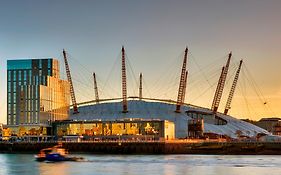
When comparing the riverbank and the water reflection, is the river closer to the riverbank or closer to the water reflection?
the water reflection

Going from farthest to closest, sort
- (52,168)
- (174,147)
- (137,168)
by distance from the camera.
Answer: (174,147)
(52,168)
(137,168)

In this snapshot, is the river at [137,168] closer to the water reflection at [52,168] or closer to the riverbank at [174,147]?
the water reflection at [52,168]

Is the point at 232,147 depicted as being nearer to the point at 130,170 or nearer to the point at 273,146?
the point at 273,146

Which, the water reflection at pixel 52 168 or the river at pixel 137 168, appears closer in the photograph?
the river at pixel 137 168

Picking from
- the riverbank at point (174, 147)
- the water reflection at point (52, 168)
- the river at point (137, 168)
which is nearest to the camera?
the river at point (137, 168)

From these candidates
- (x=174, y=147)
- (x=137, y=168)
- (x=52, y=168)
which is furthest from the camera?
(x=174, y=147)

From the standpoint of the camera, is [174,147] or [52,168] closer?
[52,168]

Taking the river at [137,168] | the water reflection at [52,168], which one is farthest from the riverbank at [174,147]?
the water reflection at [52,168]

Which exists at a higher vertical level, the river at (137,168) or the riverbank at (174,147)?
the riverbank at (174,147)

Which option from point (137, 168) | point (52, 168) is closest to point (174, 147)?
point (137, 168)

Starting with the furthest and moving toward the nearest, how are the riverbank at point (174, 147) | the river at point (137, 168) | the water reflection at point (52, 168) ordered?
1. the riverbank at point (174, 147)
2. the water reflection at point (52, 168)
3. the river at point (137, 168)

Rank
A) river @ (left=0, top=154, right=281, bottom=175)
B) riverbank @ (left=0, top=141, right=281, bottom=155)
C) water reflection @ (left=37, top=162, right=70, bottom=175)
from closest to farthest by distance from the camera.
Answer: river @ (left=0, top=154, right=281, bottom=175)
water reflection @ (left=37, top=162, right=70, bottom=175)
riverbank @ (left=0, top=141, right=281, bottom=155)

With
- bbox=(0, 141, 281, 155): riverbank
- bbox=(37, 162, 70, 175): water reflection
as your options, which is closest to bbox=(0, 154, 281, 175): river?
bbox=(37, 162, 70, 175): water reflection

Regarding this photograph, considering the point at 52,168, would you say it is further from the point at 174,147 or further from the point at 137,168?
the point at 174,147
